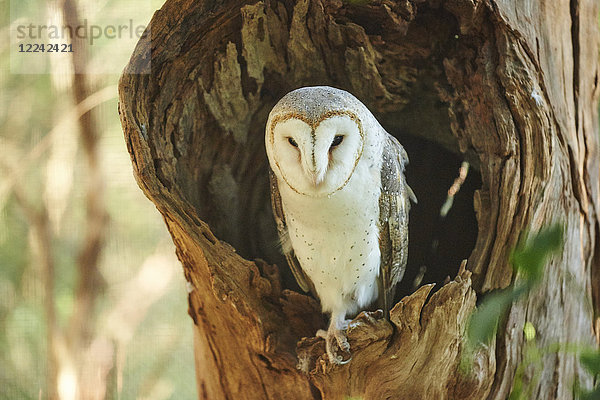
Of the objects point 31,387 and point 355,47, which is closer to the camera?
point 355,47

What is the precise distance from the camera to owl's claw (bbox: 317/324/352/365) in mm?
1203

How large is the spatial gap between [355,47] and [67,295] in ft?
4.43

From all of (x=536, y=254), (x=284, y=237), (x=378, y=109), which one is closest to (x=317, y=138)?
(x=284, y=237)

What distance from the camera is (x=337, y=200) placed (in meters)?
1.20

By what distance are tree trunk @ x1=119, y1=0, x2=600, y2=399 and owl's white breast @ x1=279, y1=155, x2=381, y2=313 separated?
0.10 meters

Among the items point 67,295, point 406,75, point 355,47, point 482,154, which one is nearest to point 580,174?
point 482,154

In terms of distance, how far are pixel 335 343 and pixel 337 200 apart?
32 centimetres

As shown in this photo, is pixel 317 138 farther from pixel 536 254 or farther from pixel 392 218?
pixel 536 254

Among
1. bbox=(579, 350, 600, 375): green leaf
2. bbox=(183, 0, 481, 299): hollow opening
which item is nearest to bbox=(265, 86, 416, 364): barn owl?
bbox=(183, 0, 481, 299): hollow opening

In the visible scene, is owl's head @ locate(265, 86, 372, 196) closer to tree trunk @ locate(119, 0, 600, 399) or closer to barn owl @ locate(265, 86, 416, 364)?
barn owl @ locate(265, 86, 416, 364)

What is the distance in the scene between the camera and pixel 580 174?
1310mm

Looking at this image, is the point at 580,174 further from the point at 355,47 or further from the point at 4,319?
the point at 4,319

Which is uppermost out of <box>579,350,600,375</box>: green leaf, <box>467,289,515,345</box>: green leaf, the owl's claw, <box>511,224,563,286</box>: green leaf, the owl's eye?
the owl's eye

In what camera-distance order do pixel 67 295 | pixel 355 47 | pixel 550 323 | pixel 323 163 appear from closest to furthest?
pixel 323 163 < pixel 550 323 < pixel 355 47 < pixel 67 295
